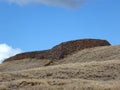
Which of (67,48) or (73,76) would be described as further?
(67,48)

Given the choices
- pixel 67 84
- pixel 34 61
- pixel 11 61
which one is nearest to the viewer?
pixel 67 84

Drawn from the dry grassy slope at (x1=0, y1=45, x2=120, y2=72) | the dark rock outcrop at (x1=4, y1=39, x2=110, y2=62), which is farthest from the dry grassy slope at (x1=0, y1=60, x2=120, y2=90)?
the dark rock outcrop at (x1=4, y1=39, x2=110, y2=62)

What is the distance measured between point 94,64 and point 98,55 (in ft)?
28.2

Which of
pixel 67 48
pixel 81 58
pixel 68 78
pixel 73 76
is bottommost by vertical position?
pixel 68 78

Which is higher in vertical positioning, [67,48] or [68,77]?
[67,48]

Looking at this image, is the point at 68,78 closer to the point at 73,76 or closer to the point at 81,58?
the point at 73,76

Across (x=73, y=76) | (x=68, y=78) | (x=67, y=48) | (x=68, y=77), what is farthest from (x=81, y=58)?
(x=68, y=78)

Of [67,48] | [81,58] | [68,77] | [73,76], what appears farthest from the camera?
[67,48]

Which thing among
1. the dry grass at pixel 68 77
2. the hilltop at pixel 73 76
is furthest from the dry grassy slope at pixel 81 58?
the dry grass at pixel 68 77

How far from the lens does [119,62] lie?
95.8 ft

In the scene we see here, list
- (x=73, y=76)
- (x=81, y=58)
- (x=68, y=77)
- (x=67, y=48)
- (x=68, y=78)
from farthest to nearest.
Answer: (x=67, y=48), (x=81, y=58), (x=73, y=76), (x=68, y=77), (x=68, y=78)

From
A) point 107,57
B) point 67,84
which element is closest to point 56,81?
point 67,84

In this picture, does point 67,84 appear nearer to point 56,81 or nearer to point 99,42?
point 56,81

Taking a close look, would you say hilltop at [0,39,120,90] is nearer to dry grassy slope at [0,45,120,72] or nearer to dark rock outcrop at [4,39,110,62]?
dry grassy slope at [0,45,120,72]
